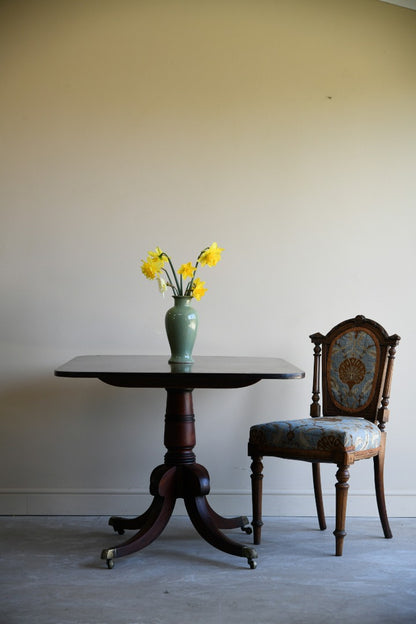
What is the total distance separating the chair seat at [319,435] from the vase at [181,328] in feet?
1.50

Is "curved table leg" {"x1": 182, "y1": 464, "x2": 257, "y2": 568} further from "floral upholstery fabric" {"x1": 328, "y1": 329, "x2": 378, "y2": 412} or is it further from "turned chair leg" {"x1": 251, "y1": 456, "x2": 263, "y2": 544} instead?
"floral upholstery fabric" {"x1": 328, "y1": 329, "x2": 378, "y2": 412}

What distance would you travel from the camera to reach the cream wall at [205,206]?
3.76m

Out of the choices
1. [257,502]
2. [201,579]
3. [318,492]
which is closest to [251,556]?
[201,579]

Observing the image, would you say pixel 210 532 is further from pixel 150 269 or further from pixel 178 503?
pixel 150 269

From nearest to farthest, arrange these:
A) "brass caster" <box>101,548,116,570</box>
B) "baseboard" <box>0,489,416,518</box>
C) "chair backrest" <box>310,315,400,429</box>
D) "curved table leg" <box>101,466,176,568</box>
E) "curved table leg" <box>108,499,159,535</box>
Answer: "brass caster" <box>101,548,116,570</box>
"curved table leg" <box>101,466,176,568</box>
"curved table leg" <box>108,499,159,535</box>
"chair backrest" <box>310,315,400,429</box>
"baseboard" <box>0,489,416,518</box>

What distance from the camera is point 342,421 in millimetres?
3234

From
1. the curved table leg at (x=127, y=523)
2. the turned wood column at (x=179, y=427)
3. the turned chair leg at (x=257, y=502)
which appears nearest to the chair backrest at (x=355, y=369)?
the turned chair leg at (x=257, y=502)

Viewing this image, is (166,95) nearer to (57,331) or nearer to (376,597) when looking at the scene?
(57,331)

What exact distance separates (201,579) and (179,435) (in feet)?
2.01

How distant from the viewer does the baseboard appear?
370cm

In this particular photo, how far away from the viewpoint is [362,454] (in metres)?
3.09

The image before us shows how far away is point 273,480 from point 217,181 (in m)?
1.54

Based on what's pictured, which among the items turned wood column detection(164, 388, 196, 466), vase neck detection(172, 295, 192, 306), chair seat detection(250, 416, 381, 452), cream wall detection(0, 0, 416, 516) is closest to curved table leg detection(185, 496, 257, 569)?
turned wood column detection(164, 388, 196, 466)

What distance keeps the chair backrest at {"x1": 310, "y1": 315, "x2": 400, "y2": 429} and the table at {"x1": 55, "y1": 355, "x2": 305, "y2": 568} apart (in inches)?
14.5
